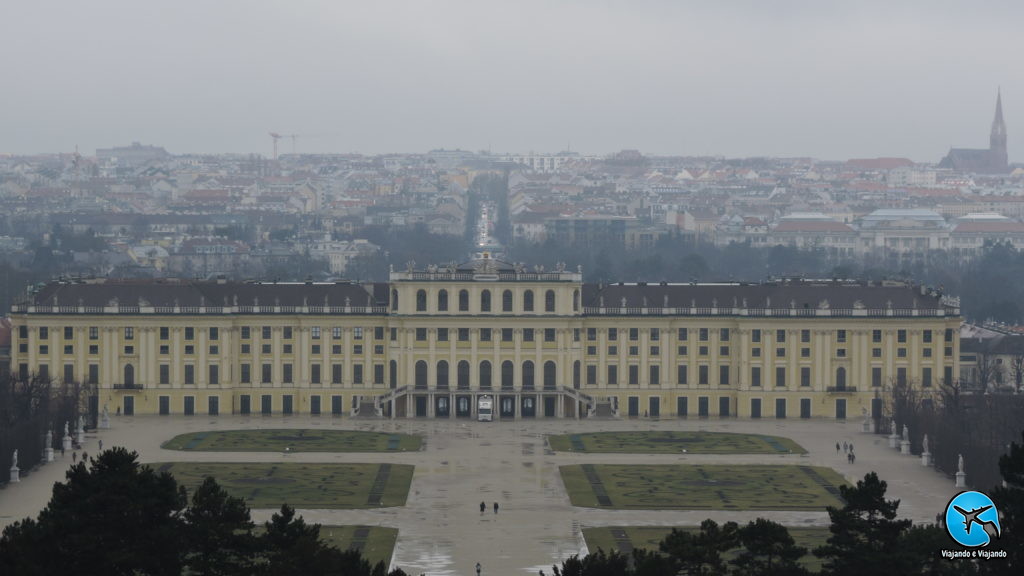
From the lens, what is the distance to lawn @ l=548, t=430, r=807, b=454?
3369 inches

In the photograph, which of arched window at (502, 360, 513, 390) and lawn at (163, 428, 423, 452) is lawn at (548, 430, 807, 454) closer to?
lawn at (163, 428, 423, 452)

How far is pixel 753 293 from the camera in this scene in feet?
328

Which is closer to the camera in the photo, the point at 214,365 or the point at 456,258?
the point at 214,365

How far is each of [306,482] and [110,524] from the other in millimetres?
24274

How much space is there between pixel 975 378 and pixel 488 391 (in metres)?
21.7

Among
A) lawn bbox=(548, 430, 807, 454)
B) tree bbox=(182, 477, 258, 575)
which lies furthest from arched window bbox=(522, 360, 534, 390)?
tree bbox=(182, 477, 258, 575)

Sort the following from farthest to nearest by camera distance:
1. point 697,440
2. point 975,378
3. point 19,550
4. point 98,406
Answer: point 975,378 → point 98,406 → point 697,440 → point 19,550

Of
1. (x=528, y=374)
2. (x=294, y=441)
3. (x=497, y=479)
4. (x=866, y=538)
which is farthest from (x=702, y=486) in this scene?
(x=866, y=538)

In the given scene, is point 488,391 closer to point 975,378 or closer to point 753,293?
point 753,293

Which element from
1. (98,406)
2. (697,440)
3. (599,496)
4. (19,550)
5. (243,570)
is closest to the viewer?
(19,550)

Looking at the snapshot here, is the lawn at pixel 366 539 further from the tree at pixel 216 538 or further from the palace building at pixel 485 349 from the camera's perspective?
the palace building at pixel 485 349

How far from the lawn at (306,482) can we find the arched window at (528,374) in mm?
17469

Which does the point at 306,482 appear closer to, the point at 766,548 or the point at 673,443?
the point at 673,443

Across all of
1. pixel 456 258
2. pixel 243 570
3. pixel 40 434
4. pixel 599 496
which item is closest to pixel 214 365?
pixel 40 434
